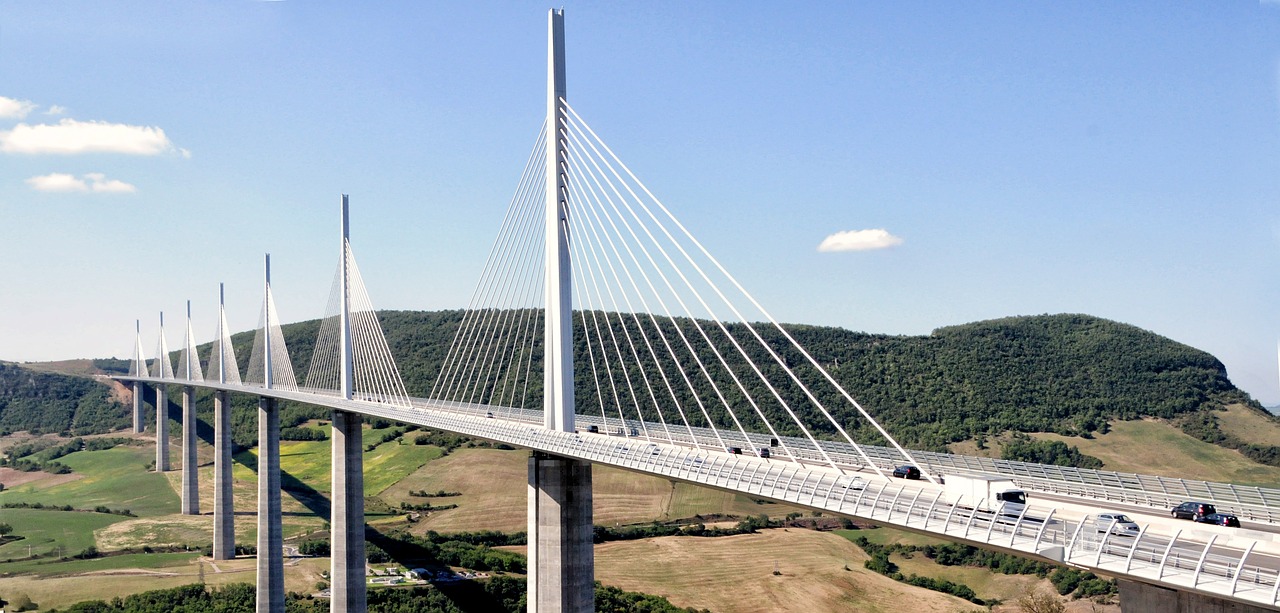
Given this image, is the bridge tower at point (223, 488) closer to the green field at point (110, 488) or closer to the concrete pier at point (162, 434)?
the green field at point (110, 488)

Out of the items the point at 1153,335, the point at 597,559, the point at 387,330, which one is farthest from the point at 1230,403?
the point at 387,330

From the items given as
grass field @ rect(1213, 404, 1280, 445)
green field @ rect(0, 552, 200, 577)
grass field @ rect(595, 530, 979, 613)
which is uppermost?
grass field @ rect(1213, 404, 1280, 445)

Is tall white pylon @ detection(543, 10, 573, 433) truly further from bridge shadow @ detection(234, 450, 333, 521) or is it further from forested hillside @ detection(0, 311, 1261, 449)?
bridge shadow @ detection(234, 450, 333, 521)

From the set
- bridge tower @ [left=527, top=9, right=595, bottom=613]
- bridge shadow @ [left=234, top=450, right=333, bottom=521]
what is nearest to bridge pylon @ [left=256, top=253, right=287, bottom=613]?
bridge shadow @ [left=234, top=450, right=333, bottom=521]

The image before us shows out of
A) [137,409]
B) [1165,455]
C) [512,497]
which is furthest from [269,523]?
[137,409]

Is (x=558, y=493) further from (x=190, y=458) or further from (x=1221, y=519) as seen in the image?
(x=190, y=458)

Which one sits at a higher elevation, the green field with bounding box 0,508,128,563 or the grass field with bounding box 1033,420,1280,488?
the grass field with bounding box 1033,420,1280,488

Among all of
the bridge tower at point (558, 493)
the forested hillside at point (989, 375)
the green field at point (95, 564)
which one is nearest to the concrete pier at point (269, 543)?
the green field at point (95, 564)

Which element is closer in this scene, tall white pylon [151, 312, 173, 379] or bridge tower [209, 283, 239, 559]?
bridge tower [209, 283, 239, 559]
